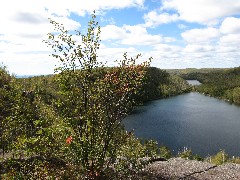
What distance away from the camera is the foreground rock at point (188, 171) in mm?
32022

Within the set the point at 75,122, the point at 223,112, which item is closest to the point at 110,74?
the point at 75,122

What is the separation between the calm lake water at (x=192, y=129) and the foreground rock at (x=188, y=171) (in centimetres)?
7410

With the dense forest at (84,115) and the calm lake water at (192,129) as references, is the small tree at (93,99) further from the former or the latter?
the calm lake water at (192,129)

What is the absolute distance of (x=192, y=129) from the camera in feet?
481

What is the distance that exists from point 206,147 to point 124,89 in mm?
111761

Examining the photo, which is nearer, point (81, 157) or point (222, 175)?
point (81, 157)

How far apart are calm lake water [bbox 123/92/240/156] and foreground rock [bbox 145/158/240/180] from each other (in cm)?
7410

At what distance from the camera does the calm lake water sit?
119438 millimetres

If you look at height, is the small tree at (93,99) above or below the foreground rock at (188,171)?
above

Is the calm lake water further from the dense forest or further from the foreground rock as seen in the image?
the dense forest

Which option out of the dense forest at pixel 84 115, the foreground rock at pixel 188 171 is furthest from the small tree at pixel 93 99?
the foreground rock at pixel 188 171

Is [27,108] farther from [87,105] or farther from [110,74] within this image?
[110,74]

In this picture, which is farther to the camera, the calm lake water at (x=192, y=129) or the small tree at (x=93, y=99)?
the calm lake water at (x=192, y=129)

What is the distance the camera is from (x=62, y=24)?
14242 millimetres
